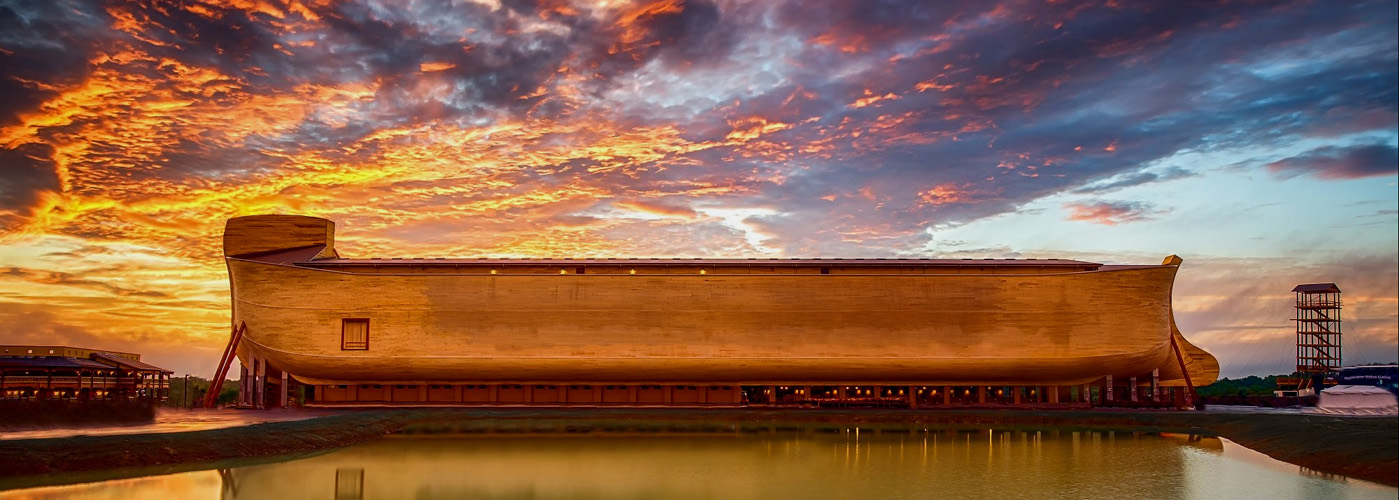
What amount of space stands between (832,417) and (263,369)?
107 ft

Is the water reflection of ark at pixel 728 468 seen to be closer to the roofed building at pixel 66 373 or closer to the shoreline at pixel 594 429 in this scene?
the shoreline at pixel 594 429

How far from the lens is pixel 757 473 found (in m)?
21.9

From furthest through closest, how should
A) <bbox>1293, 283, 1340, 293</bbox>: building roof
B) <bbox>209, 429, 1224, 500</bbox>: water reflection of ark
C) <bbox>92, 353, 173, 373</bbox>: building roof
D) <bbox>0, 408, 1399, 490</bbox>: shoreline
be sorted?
<bbox>1293, 283, 1340, 293</bbox>: building roof
<bbox>92, 353, 173, 373</bbox>: building roof
<bbox>0, 408, 1399, 490</bbox>: shoreline
<bbox>209, 429, 1224, 500</bbox>: water reflection of ark

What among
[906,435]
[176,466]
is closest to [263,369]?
[176,466]

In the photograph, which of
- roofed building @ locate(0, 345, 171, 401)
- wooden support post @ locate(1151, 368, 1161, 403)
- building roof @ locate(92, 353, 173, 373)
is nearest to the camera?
roofed building @ locate(0, 345, 171, 401)

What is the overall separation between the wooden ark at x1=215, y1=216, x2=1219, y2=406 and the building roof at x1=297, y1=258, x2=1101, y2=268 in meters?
0.71

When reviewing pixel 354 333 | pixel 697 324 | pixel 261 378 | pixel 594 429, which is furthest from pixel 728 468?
→ pixel 261 378

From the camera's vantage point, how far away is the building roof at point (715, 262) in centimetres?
5241

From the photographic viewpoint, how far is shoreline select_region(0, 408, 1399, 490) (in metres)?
20.9

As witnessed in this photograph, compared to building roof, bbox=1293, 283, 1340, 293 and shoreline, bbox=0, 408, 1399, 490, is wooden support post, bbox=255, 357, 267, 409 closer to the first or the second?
shoreline, bbox=0, 408, 1399, 490

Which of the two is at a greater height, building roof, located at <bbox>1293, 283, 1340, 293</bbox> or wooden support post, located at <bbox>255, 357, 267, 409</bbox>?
building roof, located at <bbox>1293, 283, 1340, 293</bbox>

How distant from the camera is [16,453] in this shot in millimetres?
20219

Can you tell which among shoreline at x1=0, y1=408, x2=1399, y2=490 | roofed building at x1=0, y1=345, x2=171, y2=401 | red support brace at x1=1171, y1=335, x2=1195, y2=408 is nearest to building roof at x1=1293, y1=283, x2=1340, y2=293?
red support brace at x1=1171, y1=335, x2=1195, y2=408

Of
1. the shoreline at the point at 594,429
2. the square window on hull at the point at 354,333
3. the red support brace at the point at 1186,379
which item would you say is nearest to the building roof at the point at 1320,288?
the red support brace at the point at 1186,379
